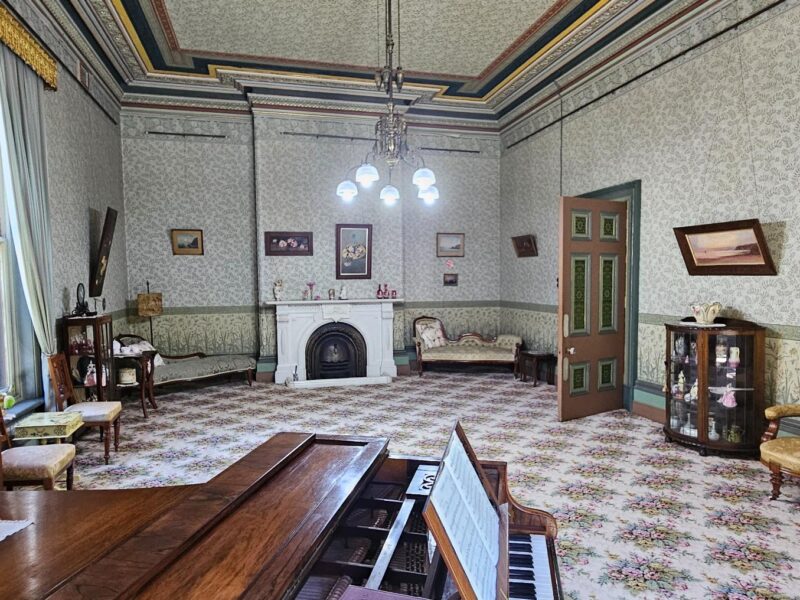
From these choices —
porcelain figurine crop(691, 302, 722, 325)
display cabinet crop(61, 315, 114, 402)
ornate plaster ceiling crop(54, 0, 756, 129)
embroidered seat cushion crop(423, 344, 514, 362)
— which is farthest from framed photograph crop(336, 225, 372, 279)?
porcelain figurine crop(691, 302, 722, 325)

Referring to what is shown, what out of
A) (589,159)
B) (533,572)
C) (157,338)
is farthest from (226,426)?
(589,159)

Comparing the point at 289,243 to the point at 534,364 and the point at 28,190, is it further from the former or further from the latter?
the point at 534,364

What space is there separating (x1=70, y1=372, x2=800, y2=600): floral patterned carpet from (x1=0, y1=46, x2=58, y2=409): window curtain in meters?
1.45

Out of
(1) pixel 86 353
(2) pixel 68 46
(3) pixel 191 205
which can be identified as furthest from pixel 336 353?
(2) pixel 68 46

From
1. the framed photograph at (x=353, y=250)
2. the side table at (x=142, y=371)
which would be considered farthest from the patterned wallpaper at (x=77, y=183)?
the framed photograph at (x=353, y=250)

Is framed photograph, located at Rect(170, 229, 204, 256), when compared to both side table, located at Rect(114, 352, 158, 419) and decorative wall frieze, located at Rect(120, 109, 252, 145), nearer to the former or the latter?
decorative wall frieze, located at Rect(120, 109, 252, 145)

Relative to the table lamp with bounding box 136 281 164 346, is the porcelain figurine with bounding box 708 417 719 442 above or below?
below

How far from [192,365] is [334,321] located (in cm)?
224

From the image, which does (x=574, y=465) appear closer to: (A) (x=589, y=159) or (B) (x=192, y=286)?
(A) (x=589, y=159)

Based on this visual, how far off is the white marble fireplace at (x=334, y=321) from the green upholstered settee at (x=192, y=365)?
564 mm

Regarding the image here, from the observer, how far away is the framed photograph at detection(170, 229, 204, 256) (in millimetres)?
8258

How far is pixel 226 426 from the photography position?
583 centimetres

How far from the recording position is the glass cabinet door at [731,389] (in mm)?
4590

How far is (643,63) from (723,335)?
3.29 m
